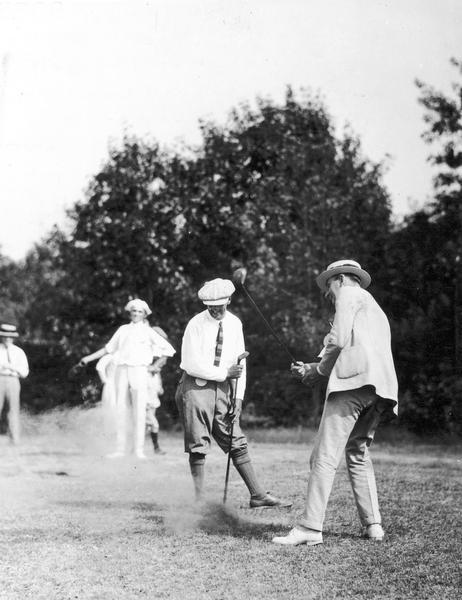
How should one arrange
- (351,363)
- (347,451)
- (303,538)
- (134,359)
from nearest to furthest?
1. (303,538)
2. (351,363)
3. (347,451)
4. (134,359)

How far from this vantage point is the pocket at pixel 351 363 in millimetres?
5898

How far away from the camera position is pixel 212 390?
24.4 ft

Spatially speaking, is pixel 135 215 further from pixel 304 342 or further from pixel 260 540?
pixel 260 540

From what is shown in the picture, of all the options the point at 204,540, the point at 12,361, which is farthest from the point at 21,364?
the point at 204,540

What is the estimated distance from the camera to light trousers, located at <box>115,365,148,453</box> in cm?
1239

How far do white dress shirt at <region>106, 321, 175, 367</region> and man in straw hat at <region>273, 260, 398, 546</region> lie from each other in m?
6.61

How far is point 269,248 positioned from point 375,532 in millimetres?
17615

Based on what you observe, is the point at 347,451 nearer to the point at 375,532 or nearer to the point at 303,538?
the point at 375,532

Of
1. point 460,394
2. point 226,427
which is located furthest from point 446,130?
point 226,427

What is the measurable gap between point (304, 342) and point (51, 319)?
1027 centimetres

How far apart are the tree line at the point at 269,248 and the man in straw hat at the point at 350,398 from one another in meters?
14.2

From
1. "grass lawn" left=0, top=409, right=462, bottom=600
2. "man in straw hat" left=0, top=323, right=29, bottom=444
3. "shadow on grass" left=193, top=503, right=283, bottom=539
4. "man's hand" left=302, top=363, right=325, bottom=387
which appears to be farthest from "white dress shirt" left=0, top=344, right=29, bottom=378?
"man's hand" left=302, top=363, right=325, bottom=387

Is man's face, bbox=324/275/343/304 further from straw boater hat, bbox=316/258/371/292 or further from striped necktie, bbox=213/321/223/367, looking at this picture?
striped necktie, bbox=213/321/223/367

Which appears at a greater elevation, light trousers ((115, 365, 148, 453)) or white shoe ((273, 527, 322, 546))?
light trousers ((115, 365, 148, 453))
